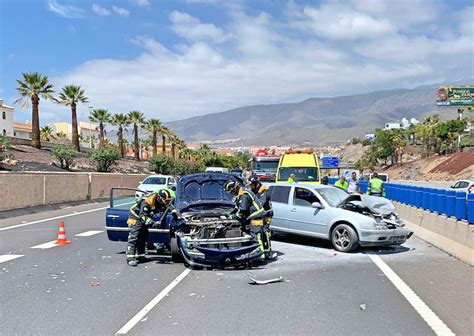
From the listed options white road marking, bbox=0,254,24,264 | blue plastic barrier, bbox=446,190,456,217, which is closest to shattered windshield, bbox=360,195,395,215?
Result: blue plastic barrier, bbox=446,190,456,217

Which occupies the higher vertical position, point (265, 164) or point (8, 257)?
point (265, 164)

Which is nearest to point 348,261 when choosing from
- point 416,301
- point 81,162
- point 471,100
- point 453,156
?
point 416,301

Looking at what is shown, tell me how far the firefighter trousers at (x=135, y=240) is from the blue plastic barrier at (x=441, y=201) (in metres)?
7.02

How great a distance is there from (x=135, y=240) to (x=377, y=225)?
5.15 metres

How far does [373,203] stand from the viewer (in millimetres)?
13406

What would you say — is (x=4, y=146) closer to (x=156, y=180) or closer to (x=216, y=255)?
(x=156, y=180)

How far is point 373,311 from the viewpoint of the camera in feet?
22.5

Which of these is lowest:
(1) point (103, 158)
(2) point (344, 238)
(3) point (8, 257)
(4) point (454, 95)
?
(3) point (8, 257)

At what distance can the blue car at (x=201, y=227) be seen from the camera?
31.1ft

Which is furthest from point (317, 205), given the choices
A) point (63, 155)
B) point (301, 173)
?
point (63, 155)

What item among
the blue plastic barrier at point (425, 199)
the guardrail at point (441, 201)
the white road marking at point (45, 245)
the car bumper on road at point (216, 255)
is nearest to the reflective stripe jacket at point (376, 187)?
the guardrail at point (441, 201)

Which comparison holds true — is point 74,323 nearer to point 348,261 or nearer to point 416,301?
point 416,301

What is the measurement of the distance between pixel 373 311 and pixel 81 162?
5045cm

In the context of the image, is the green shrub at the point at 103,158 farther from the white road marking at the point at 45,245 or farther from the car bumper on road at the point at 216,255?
the car bumper on road at the point at 216,255
